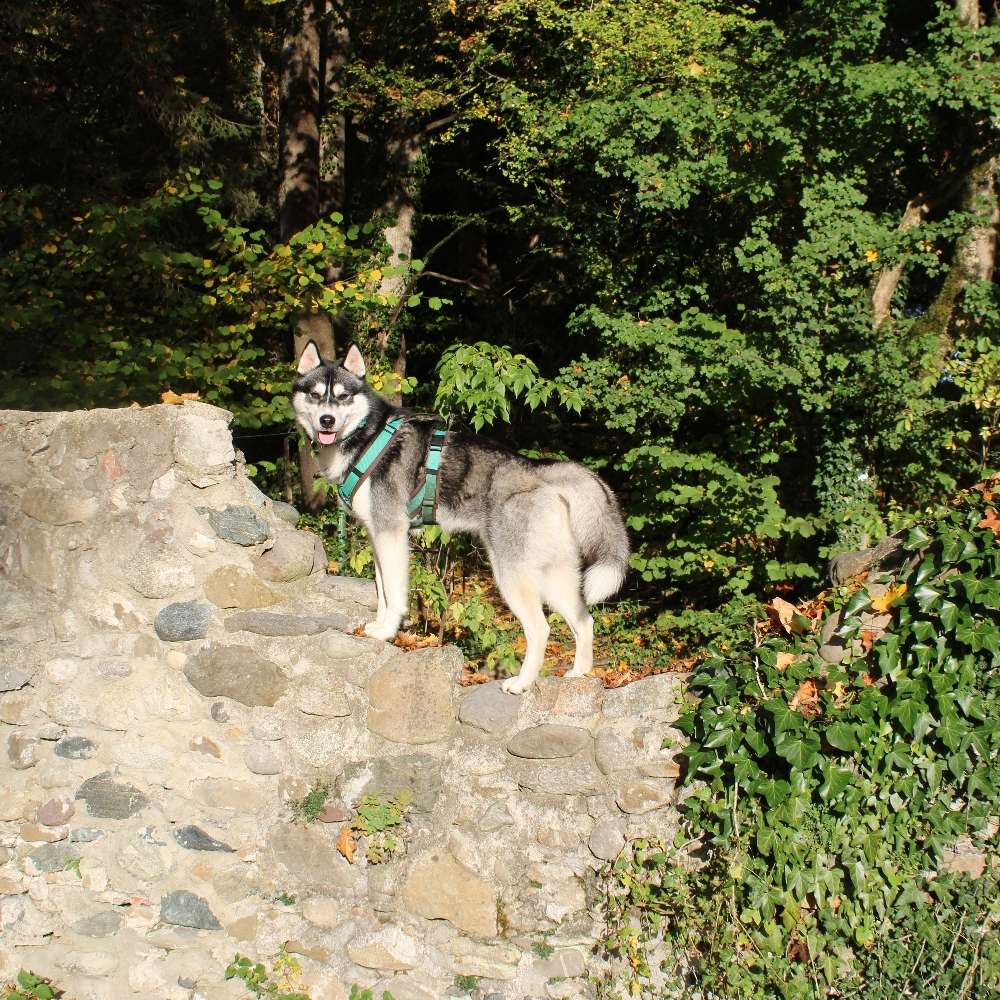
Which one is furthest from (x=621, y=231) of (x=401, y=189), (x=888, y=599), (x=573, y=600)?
(x=888, y=599)

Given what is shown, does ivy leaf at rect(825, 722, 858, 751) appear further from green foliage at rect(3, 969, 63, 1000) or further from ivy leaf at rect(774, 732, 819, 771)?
green foliage at rect(3, 969, 63, 1000)

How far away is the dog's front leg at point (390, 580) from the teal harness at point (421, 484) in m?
0.15

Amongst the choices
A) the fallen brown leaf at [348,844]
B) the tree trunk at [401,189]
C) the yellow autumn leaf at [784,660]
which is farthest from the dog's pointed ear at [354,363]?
the tree trunk at [401,189]

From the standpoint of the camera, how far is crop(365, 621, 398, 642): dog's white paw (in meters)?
4.70

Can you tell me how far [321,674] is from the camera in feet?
14.9

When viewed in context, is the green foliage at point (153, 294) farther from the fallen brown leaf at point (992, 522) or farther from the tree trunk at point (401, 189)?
the fallen brown leaf at point (992, 522)

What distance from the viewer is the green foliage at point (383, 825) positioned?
14.1 ft

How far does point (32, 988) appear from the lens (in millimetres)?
4539

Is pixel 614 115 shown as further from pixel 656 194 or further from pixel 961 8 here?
pixel 961 8

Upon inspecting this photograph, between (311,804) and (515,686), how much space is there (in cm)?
116

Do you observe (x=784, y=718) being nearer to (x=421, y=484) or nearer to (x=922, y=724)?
(x=922, y=724)

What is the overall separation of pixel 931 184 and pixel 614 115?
3969mm

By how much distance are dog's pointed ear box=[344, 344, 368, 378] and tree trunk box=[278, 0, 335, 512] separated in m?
6.77

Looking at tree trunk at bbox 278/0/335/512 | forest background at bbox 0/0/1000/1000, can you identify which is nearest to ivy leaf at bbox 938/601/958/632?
forest background at bbox 0/0/1000/1000
